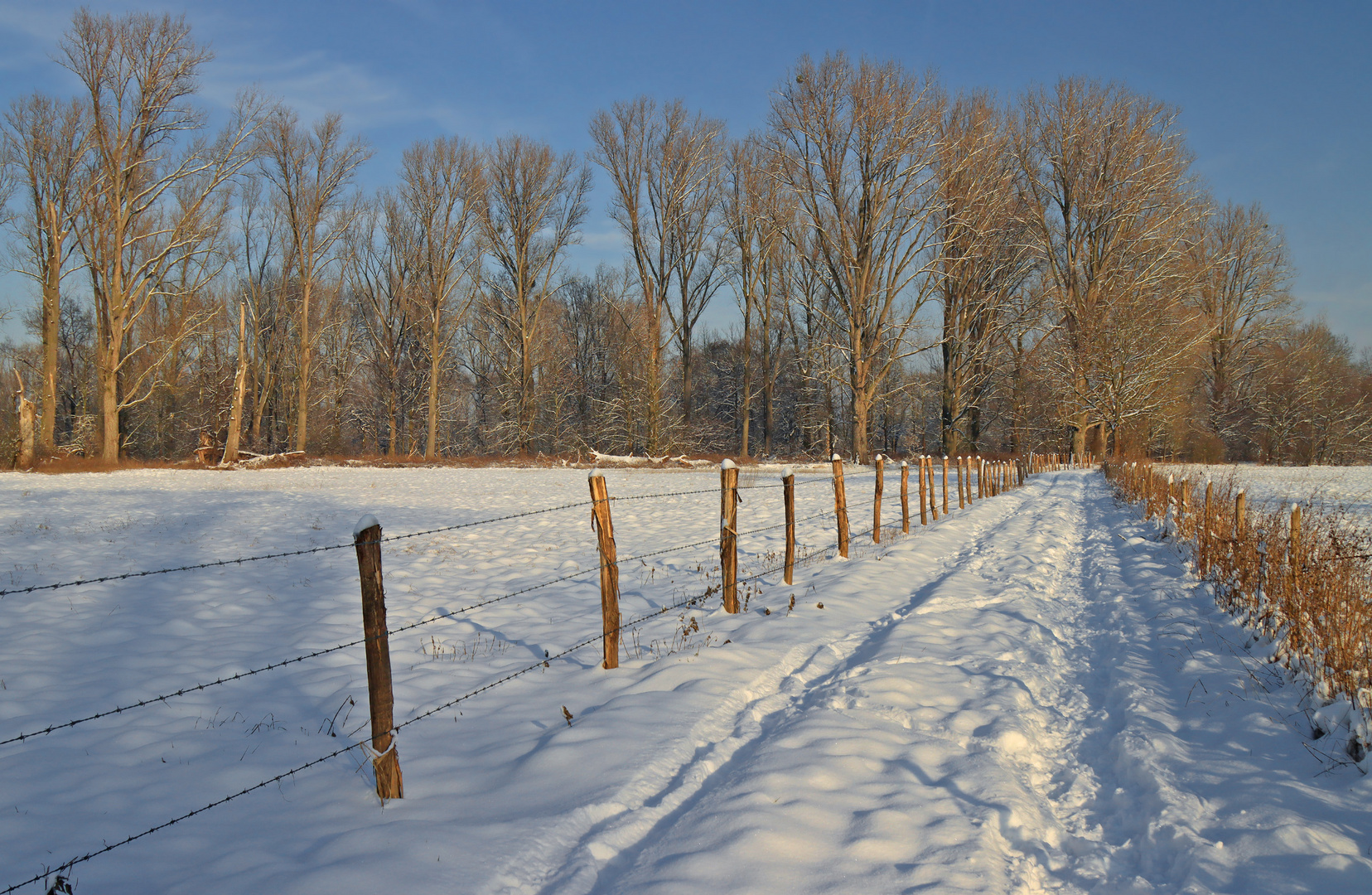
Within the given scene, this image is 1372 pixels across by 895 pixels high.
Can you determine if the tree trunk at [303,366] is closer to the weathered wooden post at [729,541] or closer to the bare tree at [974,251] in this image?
the bare tree at [974,251]

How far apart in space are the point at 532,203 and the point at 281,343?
18.1m

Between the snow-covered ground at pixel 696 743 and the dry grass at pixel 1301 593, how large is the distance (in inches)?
9.4

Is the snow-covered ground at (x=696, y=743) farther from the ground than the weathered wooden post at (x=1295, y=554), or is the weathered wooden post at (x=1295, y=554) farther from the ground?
the weathered wooden post at (x=1295, y=554)

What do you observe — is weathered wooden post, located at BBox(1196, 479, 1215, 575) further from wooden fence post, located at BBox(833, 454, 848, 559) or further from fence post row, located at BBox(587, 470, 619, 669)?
fence post row, located at BBox(587, 470, 619, 669)

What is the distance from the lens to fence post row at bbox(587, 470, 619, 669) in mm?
5473

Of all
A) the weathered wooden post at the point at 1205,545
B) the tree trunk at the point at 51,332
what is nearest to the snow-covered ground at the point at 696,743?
the weathered wooden post at the point at 1205,545

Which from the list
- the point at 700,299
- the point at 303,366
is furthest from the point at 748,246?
the point at 303,366

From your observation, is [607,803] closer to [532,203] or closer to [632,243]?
[632,243]

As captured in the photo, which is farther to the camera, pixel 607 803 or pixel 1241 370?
pixel 1241 370

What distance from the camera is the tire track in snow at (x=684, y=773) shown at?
303 centimetres

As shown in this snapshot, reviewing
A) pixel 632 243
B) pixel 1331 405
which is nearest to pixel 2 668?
pixel 632 243

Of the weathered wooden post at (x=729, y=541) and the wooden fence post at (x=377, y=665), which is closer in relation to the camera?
the wooden fence post at (x=377, y=665)

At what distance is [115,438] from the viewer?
26.1 meters

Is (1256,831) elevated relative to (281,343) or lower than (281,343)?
lower
